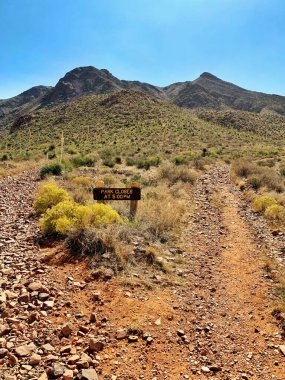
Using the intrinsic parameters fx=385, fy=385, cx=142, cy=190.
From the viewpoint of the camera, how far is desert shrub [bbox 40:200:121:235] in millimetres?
8711

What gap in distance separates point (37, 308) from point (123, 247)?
7.93 feet

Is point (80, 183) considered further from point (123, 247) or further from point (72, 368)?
point (72, 368)

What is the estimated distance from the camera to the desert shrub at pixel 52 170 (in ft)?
59.8

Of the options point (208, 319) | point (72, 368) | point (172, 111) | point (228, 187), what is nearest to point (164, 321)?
point (208, 319)

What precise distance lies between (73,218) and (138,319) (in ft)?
12.1

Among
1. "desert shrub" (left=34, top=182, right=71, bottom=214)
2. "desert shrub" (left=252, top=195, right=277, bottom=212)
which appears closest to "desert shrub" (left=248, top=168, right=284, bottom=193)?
"desert shrub" (left=252, top=195, right=277, bottom=212)

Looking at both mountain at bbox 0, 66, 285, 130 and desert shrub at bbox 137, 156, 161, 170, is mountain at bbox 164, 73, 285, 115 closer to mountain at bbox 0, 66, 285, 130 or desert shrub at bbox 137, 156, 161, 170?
mountain at bbox 0, 66, 285, 130

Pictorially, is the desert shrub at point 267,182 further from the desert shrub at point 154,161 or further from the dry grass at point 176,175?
the desert shrub at point 154,161

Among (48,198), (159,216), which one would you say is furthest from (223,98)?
(48,198)

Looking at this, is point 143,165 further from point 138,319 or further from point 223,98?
point 223,98

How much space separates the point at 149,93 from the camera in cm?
12875

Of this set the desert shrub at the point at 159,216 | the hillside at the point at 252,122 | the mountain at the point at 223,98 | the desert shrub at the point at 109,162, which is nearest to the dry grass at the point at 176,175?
the desert shrub at the point at 109,162

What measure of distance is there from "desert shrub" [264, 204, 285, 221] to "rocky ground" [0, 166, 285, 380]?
9.83 ft

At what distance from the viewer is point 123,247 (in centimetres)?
798
